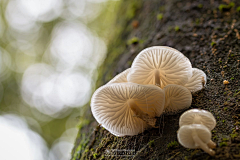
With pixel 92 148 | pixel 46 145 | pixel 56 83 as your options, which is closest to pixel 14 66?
pixel 56 83

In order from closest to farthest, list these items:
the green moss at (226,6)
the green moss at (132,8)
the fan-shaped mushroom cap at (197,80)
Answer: the fan-shaped mushroom cap at (197,80)
the green moss at (226,6)
the green moss at (132,8)

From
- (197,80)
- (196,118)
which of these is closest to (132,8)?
(197,80)

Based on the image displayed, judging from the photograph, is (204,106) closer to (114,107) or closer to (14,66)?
(114,107)

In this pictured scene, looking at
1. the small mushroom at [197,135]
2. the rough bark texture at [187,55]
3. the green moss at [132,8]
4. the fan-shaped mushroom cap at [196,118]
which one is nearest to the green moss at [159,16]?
the rough bark texture at [187,55]

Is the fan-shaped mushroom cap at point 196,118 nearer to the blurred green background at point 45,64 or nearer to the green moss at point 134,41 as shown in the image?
the green moss at point 134,41

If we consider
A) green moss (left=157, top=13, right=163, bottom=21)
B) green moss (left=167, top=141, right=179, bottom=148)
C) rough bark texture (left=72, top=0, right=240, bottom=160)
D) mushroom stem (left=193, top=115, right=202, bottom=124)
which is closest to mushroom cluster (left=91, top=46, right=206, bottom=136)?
rough bark texture (left=72, top=0, right=240, bottom=160)

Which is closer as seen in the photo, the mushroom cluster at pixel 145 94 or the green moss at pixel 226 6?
the mushroom cluster at pixel 145 94
